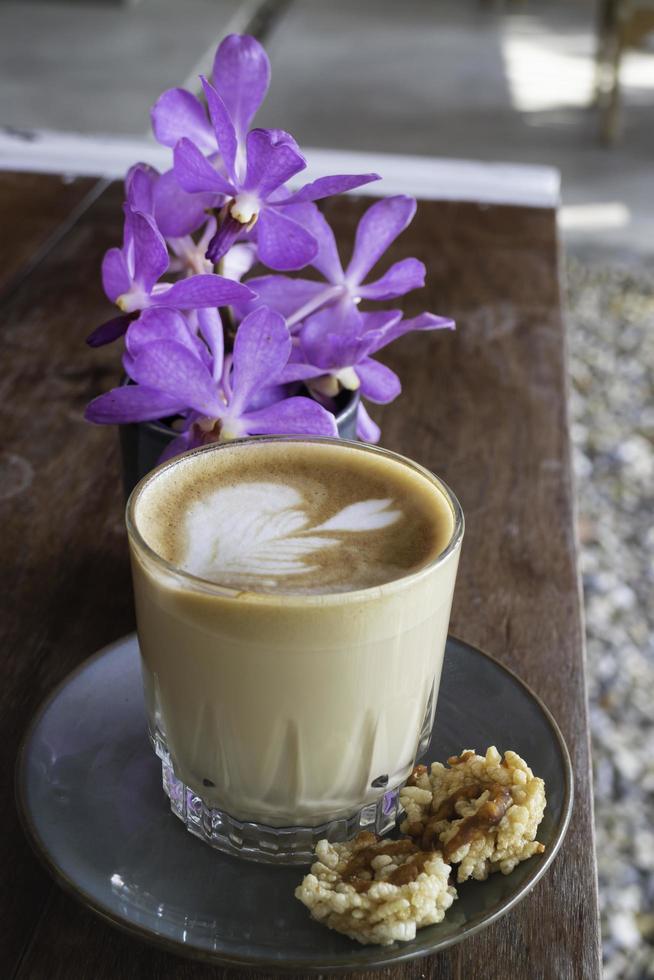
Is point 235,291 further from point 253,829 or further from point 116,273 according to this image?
point 253,829

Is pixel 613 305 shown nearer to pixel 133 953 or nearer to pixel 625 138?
pixel 625 138

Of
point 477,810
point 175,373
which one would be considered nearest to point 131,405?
point 175,373

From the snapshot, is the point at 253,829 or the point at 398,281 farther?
the point at 398,281

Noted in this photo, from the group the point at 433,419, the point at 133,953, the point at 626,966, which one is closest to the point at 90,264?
the point at 433,419

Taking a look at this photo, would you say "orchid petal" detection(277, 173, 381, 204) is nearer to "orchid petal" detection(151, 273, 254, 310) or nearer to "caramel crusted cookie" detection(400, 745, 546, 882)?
"orchid petal" detection(151, 273, 254, 310)

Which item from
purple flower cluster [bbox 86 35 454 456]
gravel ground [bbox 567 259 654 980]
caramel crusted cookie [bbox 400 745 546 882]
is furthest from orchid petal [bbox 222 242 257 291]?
gravel ground [bbox 567 259 654 980]

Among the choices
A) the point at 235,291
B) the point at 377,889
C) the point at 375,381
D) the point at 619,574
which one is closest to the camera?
the point at 377,889
